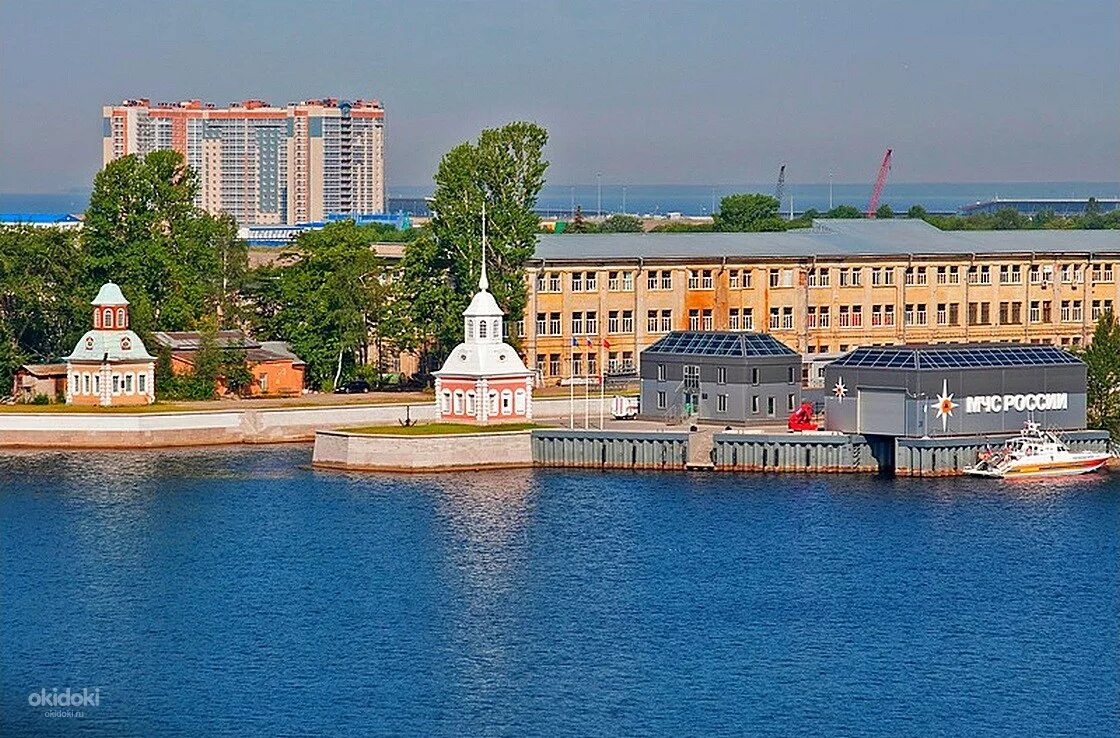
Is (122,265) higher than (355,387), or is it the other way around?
(122,265)

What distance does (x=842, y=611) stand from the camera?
75.8 m

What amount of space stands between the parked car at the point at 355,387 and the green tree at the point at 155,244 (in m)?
9.32

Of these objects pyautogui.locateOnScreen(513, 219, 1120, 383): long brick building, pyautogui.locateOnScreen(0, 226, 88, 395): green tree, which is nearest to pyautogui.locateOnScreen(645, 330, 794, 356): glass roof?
pyautogui.locateOnScreen(513, 219, 1120, 383): long brick building

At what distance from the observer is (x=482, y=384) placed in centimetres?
11381

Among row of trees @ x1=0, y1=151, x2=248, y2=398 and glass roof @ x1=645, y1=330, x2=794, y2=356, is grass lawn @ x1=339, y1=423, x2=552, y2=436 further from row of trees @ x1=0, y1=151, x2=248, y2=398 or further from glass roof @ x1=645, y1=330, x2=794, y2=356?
row of trees @ x1=0, y1=151, x2=248, y2=398

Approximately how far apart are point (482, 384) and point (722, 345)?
1130cm

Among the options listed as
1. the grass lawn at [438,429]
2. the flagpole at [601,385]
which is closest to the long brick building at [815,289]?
the flagpole at [601,385]

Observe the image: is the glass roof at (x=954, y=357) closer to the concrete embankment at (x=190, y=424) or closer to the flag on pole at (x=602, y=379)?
the flag on pole at (x=602, y=379)

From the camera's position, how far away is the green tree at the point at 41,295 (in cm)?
12900

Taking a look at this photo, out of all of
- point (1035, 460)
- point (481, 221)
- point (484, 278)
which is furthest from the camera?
point (481, 221)

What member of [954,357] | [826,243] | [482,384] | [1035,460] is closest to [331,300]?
[482,384]

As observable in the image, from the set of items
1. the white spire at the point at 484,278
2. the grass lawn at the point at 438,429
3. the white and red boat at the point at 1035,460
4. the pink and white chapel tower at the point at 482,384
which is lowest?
the white and red boat at the point at 1035,460

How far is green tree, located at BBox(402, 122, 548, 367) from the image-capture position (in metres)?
129

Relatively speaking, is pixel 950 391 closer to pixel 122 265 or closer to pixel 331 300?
pixel 331 300
